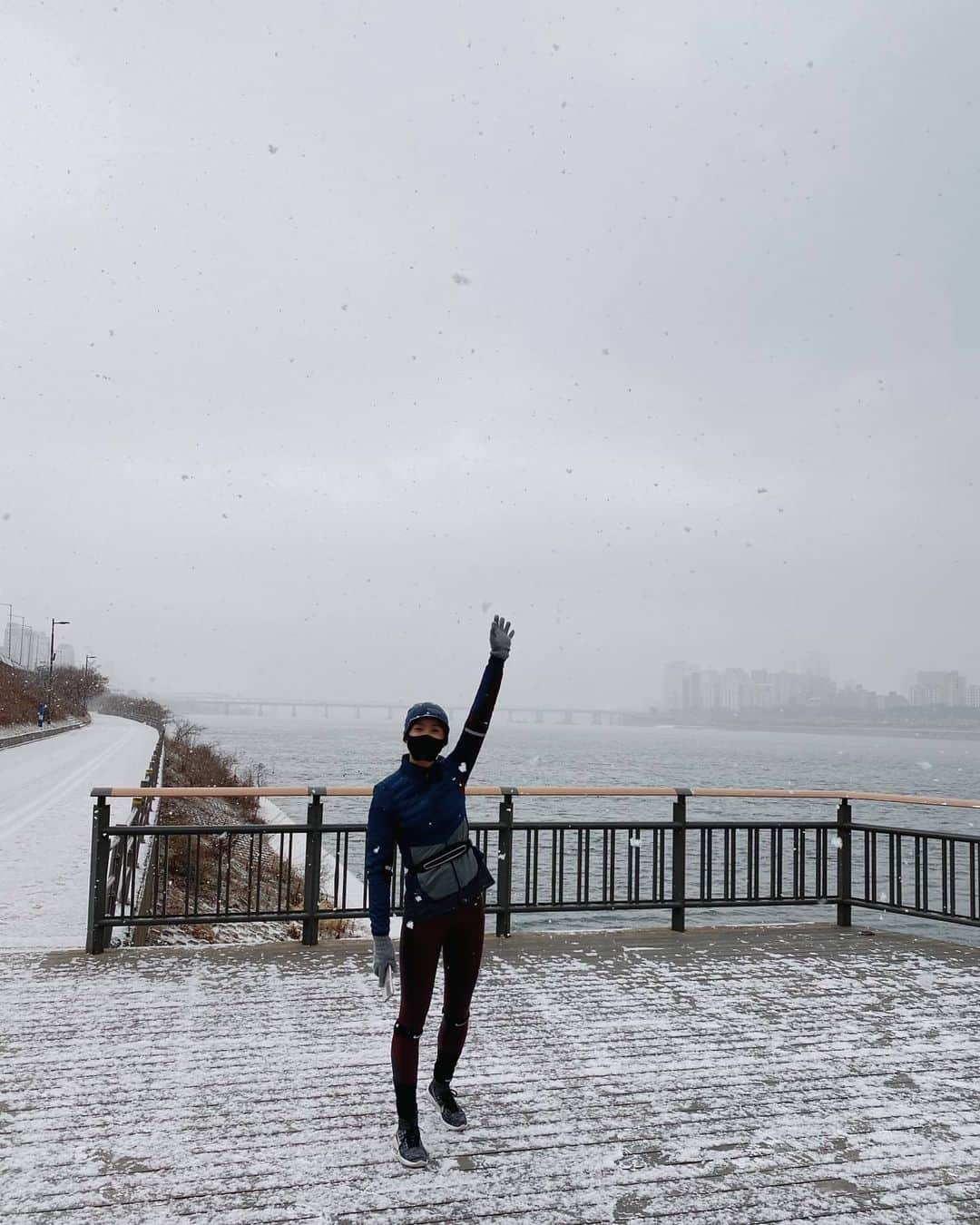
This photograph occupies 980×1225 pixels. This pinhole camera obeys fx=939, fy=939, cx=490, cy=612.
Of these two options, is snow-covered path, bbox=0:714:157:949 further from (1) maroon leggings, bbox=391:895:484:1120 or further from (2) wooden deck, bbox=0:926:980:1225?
(1) maroon leggings, bbox=391:895:484:1120

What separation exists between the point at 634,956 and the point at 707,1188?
3830 millimetres

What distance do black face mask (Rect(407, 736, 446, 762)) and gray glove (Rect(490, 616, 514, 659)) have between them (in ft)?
1.78

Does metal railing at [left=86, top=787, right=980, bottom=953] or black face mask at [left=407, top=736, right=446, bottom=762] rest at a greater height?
black face mask at [left=407, top=736, right=446, bottom=762]

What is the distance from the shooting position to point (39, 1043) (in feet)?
17.3

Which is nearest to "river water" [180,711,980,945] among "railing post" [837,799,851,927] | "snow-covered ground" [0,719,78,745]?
"railing post" [837,799,851,927]

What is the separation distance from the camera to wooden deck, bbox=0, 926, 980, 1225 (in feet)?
12.0

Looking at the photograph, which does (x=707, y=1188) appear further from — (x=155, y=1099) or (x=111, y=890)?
(x=111, y=890)

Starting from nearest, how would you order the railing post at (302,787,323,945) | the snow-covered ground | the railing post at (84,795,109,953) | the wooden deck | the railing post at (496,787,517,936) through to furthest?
the wooden deck
the railing post at (84,795,109,953)
the railing post at (302,787,323,945)
the railing post at (496,787,517,936)
the snow-covered ground

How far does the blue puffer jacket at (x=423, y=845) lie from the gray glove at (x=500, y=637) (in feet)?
1.36

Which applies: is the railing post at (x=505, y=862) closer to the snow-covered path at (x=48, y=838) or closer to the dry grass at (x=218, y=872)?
the dry grass at (x=218, y=872)

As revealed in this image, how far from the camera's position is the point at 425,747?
4215 mm

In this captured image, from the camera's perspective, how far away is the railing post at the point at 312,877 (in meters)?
7.56

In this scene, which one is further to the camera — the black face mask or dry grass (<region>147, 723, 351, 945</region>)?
dry grass (<region>147, 723, 351, 945</region>)

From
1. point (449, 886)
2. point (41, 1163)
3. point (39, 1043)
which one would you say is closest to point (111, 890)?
point (39, 1043)
